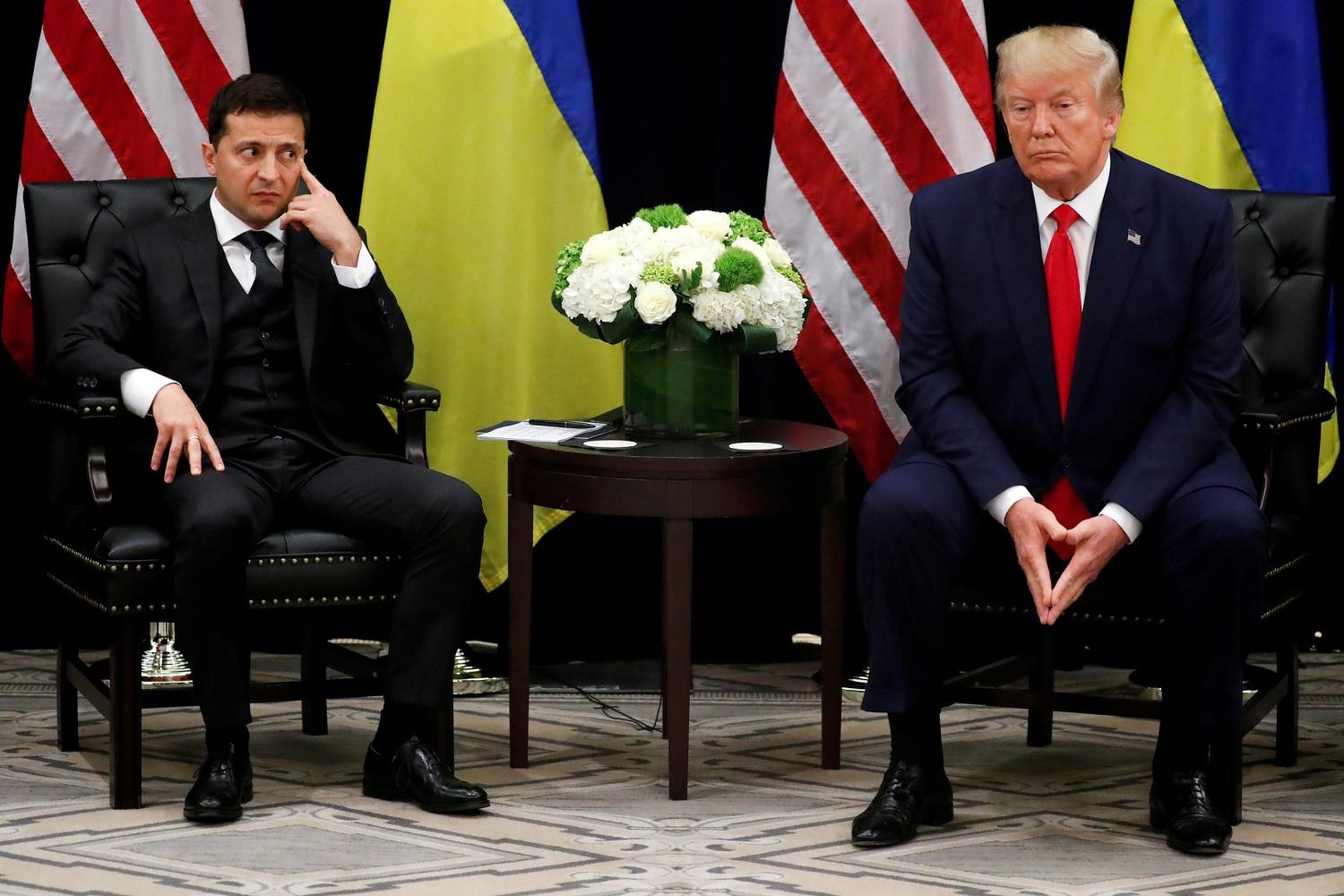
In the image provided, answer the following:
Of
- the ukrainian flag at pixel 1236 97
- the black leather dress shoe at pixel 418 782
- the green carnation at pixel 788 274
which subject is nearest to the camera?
the black leather dress shoe at pixel 418 782

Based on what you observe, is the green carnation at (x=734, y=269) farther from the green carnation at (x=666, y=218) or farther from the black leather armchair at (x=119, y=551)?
the black leather armchair at (x=119, y=551)

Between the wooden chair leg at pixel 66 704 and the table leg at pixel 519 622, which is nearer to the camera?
the table leg at pixel 519 622

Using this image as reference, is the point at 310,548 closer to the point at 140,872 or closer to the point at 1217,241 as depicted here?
the point at 140,872

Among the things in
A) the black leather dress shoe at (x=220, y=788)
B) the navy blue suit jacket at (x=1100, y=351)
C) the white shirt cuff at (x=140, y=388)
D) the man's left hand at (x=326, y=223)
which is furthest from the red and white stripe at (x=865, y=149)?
the black leather dress shoe at (x=220, y=788)

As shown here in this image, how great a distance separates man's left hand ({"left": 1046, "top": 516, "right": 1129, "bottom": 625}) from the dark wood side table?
1.72ft

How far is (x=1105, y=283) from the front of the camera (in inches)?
130

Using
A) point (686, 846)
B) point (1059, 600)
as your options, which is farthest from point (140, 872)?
point (1059, 600)

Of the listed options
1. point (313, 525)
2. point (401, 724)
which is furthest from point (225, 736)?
point (313, 525)

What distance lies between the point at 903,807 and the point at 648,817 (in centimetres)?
46

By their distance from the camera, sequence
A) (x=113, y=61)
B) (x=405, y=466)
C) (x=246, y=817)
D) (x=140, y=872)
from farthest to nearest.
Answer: (x=113, y=61), (x=405, y=466), (x=246, y=817), (x=140, y=872)

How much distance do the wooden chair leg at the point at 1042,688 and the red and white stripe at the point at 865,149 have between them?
72 centimetres

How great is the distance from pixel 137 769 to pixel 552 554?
1.57 m

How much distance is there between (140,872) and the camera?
2.97 metres

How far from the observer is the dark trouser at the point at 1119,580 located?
3092mm
